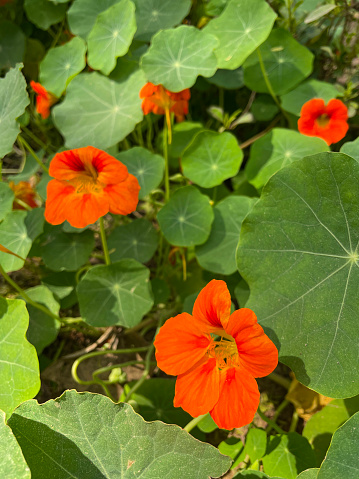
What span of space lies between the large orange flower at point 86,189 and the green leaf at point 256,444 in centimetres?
95

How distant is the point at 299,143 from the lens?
1814 millimetres

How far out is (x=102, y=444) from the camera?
3.78 feet

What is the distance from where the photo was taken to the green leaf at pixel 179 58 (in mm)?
1752

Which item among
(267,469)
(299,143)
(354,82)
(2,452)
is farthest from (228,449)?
(354,82)

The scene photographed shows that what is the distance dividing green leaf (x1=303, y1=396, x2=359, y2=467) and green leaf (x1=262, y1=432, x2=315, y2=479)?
0.09m

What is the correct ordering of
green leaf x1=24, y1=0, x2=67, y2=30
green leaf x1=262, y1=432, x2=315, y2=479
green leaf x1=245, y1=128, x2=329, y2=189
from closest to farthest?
green leaf x1=262, y1=432, x2=315, y2=479, green leaf x1=245, y1=128, x2=329, y2=189, green leaf x1=24, y1=0, x2=67, y2=30

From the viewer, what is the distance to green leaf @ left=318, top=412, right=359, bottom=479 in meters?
1.03

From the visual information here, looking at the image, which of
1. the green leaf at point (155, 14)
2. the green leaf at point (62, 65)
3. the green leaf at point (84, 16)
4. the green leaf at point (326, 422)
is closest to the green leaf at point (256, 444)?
the green leaf at point (326, 422)

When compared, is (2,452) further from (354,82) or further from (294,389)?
(354,82)

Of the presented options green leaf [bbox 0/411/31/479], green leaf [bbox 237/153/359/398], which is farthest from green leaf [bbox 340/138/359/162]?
green leaf [bbox 0/411/31/479]

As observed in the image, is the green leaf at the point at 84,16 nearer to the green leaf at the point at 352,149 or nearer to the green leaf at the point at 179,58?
the green leaf at the point at 179,58

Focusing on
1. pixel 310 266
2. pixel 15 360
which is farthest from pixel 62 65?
pixel 310 266

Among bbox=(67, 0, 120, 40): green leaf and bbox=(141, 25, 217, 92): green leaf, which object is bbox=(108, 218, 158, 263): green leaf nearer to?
bbox=(141, 25, 217, 92): green leaf

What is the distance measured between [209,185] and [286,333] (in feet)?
2.68
